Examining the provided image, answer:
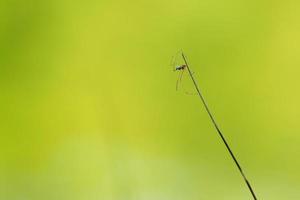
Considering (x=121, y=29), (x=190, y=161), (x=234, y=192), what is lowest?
(x=234, y=192)

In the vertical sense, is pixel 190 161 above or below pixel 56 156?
below

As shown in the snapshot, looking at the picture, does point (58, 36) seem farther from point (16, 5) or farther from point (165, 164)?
point (165, 164)

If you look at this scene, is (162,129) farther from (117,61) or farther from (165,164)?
(117,61)

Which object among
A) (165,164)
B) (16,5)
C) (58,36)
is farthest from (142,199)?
(16,5)

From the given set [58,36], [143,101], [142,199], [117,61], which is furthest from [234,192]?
[58,36]

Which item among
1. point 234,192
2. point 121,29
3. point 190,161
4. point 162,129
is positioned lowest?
point 234,192

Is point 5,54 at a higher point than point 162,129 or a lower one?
higher
